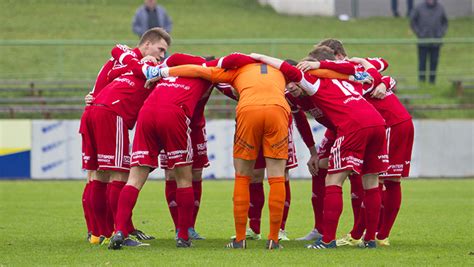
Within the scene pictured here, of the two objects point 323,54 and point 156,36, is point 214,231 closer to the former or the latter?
point 156,36

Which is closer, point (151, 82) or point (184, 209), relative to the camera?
point (184, 209)

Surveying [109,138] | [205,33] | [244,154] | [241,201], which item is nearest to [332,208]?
[241,201]

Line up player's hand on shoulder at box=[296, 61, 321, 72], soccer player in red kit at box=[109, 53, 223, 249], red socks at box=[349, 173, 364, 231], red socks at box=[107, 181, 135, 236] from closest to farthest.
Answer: soccer player in red kit at box=[109, 53, 223, 249] → player's hand on shoulder at box=[296, 61, 321, 72] → red socks at box=[107, 181, 135, 236] → red socks at box=[349, 173, 364, 231]

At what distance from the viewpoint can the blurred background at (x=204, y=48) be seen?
22.6 meters

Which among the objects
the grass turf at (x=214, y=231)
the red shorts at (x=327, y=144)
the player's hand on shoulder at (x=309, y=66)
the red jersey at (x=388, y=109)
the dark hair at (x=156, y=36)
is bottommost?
the grass turf at (x=214, y=231)

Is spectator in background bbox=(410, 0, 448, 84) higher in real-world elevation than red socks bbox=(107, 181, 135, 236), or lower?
higher

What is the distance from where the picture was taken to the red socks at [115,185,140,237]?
10336 millimetres

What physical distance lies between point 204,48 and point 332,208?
1548cm

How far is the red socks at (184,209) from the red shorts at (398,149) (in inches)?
80.5

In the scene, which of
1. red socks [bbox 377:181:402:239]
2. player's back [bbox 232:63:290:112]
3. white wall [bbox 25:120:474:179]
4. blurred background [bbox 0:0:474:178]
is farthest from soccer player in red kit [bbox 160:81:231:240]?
blurred background [bbox 0:0:474:178]

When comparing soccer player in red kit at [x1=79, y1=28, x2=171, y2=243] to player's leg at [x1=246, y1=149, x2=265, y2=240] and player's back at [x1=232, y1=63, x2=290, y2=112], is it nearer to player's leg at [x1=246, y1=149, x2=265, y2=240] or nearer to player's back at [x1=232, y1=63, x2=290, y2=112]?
player's back at [x1=232, y1=63, x2=290, y2=112]

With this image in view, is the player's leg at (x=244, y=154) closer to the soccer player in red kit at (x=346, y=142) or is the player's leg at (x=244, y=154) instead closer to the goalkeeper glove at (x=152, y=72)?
the soccer player in red kit at (x=346, y=142)

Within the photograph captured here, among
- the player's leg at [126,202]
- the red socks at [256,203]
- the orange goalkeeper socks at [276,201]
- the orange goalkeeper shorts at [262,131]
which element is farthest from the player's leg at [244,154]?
the red socks at [256,203]

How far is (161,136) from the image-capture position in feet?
Result: 35.2
